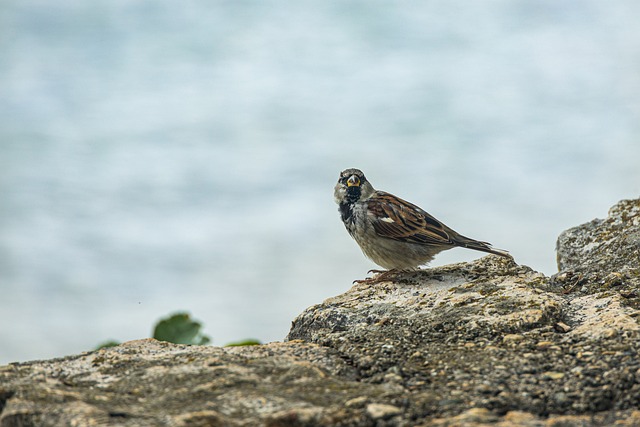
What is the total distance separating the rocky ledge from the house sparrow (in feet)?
4.94

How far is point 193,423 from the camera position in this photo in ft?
10.7

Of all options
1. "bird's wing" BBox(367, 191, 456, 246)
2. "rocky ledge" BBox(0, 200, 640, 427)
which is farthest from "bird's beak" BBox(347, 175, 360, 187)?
"rocky ledge" BBox(0, 200, 640, 427)

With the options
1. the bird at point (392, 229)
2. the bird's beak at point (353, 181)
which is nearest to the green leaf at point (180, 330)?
the bird at point (392, 229)

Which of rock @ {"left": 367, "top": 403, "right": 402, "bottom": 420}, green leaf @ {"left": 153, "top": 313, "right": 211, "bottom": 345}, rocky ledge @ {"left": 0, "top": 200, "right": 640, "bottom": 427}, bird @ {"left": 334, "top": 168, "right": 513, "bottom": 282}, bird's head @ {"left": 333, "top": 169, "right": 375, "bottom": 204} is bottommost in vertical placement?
rock @ {"left": 367, "top": 403, "right": 402, "bottom": 420}

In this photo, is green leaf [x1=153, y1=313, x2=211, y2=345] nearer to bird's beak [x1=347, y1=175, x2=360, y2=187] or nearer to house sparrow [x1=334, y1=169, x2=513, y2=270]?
house sparrow [x1=334, y1=169, x2=513, y2=270]

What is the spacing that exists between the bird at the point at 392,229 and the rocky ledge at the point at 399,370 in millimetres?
1515

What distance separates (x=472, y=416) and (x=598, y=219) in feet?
12.2

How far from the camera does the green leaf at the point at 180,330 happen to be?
7168 mm

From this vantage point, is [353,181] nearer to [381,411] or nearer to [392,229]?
[392,229]

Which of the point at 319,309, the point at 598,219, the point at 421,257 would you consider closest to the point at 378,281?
the point at 421,257

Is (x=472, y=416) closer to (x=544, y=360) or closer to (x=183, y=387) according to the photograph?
(x=544, y=360)

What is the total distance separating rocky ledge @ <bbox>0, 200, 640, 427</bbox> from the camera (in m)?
3.42

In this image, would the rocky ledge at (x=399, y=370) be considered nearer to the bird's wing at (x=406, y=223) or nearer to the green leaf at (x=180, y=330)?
the bird's wing at (x=406, y=223)

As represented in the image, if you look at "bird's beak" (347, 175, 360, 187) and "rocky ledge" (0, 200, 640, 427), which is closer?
"rocky ledge" (0, 200, 640, 427)
